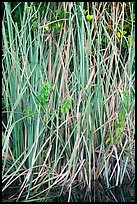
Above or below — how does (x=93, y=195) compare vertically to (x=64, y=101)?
below

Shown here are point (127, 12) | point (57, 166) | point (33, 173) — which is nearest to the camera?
point (33, 173)

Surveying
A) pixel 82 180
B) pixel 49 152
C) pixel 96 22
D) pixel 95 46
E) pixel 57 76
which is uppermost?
pixel 96 22

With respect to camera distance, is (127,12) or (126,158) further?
(127,12)

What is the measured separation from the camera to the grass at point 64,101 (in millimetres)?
1716

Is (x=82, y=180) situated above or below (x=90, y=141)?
below

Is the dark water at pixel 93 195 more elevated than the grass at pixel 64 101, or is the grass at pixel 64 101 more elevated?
the grass at pixel 64 101

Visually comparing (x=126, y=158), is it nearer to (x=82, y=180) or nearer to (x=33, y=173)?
(x=82, y=180)

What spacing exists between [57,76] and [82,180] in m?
0.55

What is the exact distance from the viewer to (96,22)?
1.83 m

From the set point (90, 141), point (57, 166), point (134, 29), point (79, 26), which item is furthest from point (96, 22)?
point (57, 166)

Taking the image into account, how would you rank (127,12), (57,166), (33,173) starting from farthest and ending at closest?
(127,12) < (57,166) < (33,173)

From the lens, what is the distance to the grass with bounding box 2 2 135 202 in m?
1.72

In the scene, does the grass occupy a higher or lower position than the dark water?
higher

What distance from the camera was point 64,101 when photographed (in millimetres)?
1729
